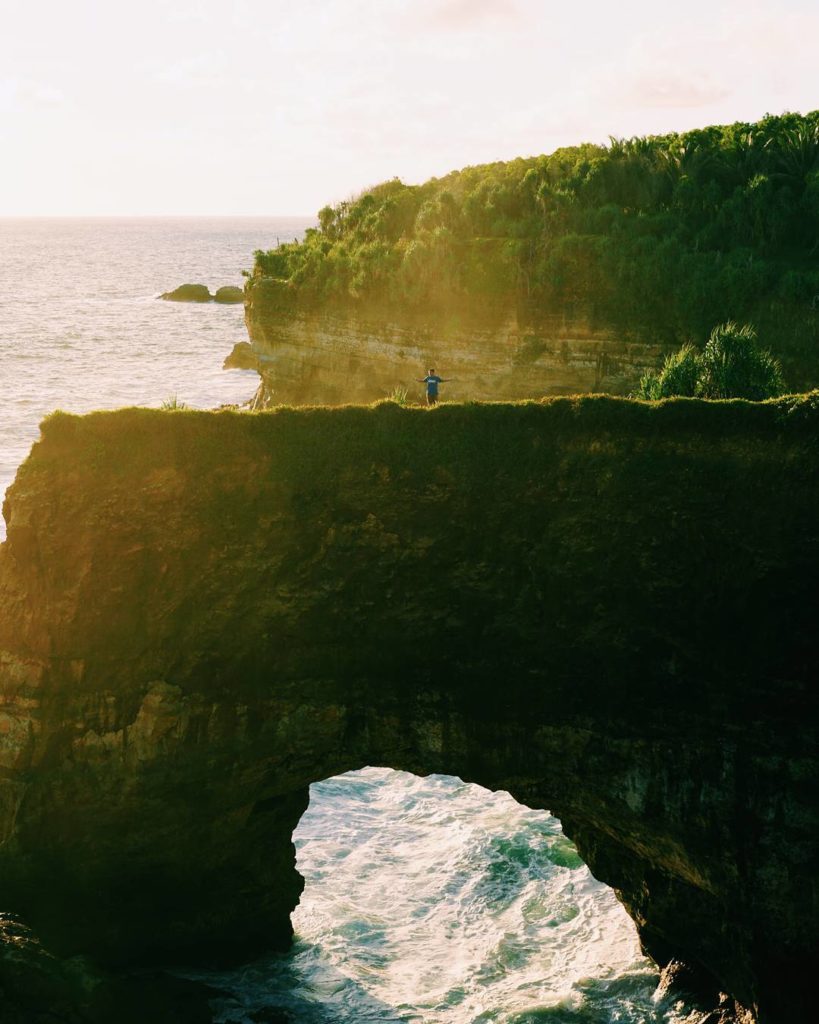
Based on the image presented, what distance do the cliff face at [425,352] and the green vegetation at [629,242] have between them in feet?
2.13

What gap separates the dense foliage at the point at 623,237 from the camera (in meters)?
41.4

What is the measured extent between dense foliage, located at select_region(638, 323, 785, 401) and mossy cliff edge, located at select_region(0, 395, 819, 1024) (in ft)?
24.5

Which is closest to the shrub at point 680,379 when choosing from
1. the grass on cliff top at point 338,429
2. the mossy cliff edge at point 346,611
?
the grass on cliff top at point 338,429

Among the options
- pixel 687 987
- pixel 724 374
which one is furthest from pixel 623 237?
pixel 687 987

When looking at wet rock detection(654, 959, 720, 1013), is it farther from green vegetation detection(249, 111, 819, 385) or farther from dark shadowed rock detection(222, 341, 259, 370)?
dark shadowed rock detection(222, 341, 259, 370)

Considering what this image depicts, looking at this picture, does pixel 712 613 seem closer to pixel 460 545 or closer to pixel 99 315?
pixel 460 545

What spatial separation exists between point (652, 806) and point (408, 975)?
660 cm

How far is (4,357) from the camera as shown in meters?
94.3

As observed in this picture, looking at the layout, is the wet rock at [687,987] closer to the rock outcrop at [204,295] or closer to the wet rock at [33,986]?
the wet rock at [33,986]

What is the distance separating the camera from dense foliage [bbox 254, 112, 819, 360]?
4144cm

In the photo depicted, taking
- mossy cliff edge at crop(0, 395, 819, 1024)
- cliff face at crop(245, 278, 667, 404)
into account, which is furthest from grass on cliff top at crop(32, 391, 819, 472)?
cliff face at crop(245, 278, 667, 404)

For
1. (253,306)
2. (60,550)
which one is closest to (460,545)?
(60,550)

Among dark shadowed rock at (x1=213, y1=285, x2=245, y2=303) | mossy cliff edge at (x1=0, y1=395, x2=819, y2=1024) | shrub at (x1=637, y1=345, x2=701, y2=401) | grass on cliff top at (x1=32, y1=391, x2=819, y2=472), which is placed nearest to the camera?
mossy cliff edge at (x1=0, y1=395, x2=819, y2=1024)

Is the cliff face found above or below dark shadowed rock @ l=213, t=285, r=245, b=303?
below
